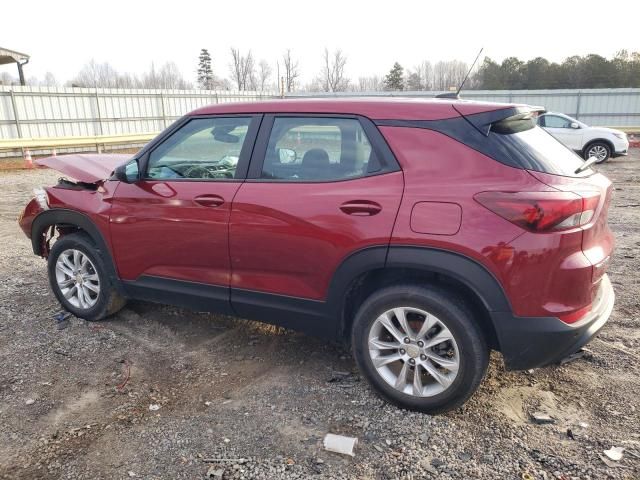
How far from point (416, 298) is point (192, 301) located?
68.0 inches

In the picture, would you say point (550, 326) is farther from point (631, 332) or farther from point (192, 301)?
point (192, 301)

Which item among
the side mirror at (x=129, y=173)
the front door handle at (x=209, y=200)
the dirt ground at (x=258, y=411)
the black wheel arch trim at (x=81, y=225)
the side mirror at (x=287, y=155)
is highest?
the side mirror at (x=287, y=155)

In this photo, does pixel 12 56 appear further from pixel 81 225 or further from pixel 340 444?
pixel 340 444

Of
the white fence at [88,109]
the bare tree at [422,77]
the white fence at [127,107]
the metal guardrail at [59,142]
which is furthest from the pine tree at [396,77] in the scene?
the metal guardrail at [59,142]

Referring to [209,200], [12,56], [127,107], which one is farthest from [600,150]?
[12,56]

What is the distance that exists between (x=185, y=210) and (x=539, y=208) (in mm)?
2262

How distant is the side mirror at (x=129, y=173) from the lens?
3.80 meters

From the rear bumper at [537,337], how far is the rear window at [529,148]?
79 centimetres

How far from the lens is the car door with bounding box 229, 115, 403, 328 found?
2914mm

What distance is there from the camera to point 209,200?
342cm

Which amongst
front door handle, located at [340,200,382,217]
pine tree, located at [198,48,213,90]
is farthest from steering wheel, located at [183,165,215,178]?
pine tree, located at [198,48,213,90]

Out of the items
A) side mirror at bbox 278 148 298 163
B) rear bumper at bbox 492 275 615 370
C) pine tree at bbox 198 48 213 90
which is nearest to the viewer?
rear bumper at bbox 492 275 615 370

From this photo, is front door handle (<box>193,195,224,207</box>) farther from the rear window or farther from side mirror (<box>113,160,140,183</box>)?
the rear window

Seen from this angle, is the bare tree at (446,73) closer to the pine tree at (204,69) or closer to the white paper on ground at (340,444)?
the pine tree at (204,69)
